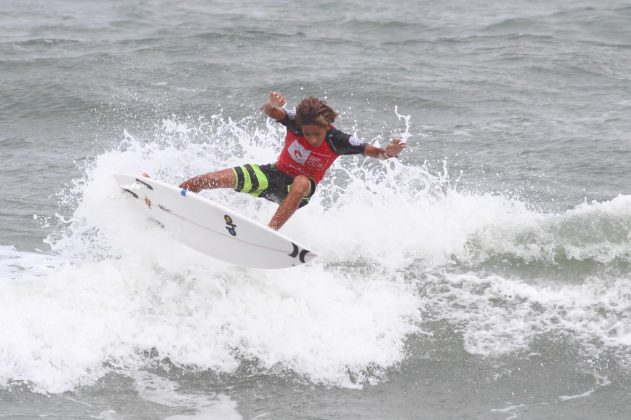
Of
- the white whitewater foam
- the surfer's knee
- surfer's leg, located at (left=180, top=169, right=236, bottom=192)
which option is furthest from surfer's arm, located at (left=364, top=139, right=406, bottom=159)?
the white whitewater foam

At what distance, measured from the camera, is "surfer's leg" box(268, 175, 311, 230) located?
7969 mm

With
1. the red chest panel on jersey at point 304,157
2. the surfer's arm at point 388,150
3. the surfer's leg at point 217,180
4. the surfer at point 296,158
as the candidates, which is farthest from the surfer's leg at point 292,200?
the surfer's arm at point 388,150

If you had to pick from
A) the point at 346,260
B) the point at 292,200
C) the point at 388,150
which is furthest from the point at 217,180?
the point at 346,260

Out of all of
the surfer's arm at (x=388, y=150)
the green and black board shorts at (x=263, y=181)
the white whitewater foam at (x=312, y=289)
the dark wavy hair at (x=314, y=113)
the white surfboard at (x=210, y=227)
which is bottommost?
the white whitewater foam at (x=312, y=289)

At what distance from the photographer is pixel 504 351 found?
25.4ft

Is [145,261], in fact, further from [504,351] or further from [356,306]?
[504,351]

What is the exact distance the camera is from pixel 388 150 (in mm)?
7438

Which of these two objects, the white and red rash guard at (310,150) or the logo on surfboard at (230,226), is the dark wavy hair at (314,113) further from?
the logo on surfboard at (230,226)

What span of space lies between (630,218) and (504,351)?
2.90 m

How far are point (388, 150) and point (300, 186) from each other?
98cm

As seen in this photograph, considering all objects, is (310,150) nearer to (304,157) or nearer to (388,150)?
(304,157)

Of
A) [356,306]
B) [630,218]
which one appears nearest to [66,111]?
[356,306]

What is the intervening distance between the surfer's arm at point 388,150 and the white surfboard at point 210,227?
104cm

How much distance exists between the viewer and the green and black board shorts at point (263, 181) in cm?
823
